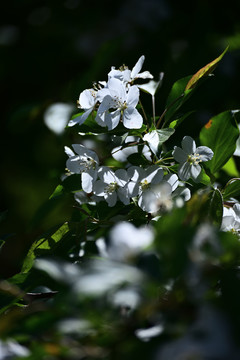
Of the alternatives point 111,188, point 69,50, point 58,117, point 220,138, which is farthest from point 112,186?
point 69,50

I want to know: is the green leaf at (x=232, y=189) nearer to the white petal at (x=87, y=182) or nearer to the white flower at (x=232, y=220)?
the white flower at (x=232, y=220)

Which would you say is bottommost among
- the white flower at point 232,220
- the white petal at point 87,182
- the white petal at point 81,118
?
the white flower at point 232,220

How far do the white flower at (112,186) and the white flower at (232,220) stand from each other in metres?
0.14

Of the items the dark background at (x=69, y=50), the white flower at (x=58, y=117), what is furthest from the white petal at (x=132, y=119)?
the dark background at (x=69, y=50)

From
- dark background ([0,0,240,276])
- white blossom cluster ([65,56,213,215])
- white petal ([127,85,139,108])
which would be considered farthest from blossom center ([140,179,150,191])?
dark background ([0,0,240,276])

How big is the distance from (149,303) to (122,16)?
7.54 feet

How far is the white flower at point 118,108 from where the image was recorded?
2.35 feet

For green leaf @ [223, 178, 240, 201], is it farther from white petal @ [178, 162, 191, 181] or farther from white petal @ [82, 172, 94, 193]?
white petal @ [82, 172, 94, 193]

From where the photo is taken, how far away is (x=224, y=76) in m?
2.14

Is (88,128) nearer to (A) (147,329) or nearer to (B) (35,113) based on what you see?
(A) (147,329)

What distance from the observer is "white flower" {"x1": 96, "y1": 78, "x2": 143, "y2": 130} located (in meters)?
0.72

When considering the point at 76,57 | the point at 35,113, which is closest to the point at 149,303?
the point at 35,113

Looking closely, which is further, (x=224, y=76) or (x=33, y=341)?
(x=224, y=76)

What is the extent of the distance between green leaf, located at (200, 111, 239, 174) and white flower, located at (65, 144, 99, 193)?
187 mm
